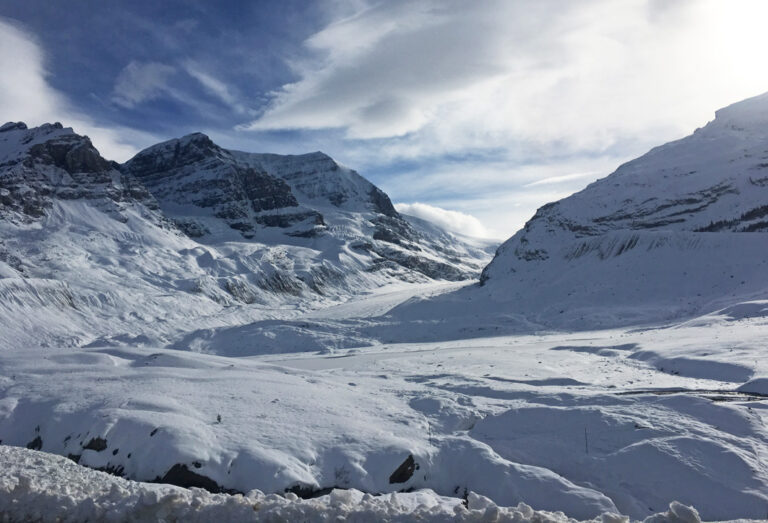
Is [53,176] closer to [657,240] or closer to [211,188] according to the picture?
[211,188]

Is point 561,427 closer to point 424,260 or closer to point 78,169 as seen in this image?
point 78,169

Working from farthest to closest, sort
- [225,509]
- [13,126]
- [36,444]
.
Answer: [13,126]
[36,444]
[225,509]

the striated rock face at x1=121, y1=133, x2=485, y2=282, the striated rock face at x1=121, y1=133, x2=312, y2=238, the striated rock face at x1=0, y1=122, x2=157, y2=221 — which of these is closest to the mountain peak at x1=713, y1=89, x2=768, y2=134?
the striated rock face at x1=121, y1=133, x2=485, y2=282

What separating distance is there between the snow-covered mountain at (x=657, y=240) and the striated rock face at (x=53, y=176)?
224ft

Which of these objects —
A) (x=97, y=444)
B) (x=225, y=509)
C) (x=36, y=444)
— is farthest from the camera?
(x=36, y=444)

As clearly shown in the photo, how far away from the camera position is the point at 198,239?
346ft

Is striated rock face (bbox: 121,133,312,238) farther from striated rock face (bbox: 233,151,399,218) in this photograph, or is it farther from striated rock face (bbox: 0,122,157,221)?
striated rock face (bbox: 233,151,399,218)

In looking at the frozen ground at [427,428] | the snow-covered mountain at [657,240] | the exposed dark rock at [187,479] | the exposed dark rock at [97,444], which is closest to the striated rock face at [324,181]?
the snow-covered mountain at [657,240]

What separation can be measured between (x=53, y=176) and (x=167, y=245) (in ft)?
86.7

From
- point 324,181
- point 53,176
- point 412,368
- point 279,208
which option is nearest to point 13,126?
point 53,176

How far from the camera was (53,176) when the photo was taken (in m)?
83.8

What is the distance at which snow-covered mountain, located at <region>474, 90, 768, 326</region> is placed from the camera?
37.2m

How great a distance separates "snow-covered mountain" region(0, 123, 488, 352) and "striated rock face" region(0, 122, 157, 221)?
0.87ft

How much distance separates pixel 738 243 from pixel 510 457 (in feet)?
133
